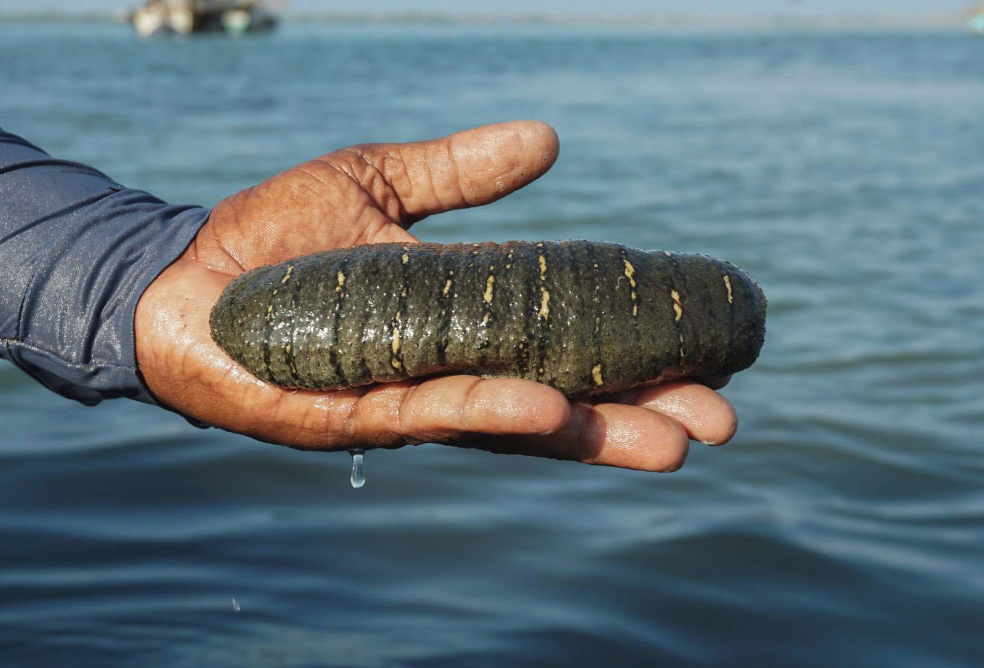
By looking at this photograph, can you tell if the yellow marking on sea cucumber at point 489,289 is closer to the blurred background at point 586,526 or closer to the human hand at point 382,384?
the human hand at point 382,384

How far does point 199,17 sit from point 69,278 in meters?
72.8

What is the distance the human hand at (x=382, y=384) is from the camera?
112 inches

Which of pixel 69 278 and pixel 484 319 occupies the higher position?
pixel 484 319

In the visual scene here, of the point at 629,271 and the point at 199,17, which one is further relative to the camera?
the point at 199,17

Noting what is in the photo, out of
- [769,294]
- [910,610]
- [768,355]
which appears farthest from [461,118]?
[910,610]

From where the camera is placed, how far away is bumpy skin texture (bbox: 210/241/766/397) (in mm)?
2881

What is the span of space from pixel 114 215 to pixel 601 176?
10.5 meters

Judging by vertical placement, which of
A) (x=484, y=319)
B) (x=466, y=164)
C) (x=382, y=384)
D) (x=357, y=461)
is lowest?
(x=357, y=461)

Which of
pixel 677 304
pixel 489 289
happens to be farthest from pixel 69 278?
pixel 677 304

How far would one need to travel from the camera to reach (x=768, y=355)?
7.25 m

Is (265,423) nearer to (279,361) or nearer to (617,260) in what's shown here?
(279,361)

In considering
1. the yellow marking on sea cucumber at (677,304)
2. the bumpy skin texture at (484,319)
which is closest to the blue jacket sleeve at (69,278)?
the bumpy skin texture at (484,319)

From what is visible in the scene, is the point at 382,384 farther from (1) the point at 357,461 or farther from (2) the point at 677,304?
(2) the point at 677,304

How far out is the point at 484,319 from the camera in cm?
287
